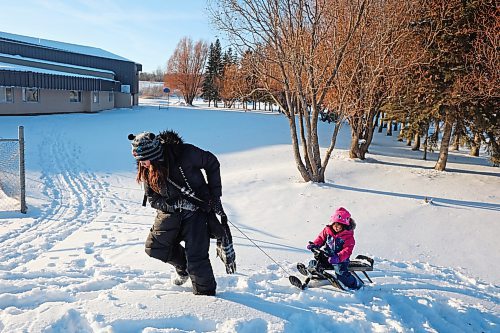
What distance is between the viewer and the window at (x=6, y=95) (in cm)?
2728

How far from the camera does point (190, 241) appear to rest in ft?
13.4

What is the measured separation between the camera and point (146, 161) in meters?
3.92

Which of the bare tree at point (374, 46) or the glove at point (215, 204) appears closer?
the glove at point (215, 204)

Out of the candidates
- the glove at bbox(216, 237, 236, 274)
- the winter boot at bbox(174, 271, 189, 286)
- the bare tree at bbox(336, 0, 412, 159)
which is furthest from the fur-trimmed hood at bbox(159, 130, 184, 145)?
the bare tree at bbox(336, 0, 412, 159)

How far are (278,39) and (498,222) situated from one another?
24.4 feet

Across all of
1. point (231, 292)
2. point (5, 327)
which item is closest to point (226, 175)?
point (231, 292)

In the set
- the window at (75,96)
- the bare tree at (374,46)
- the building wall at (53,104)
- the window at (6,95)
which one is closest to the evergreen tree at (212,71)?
the building wall at (53,104)

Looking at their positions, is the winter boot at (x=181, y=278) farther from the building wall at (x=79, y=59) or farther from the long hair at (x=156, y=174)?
the building wall at (x=79, y=59)

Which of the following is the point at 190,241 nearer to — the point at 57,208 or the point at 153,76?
the point at 57,208

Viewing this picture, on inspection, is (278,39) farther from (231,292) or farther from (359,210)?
(231,292)

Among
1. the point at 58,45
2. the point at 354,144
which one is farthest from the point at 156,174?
the point at 58,45

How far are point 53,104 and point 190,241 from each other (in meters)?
32.9

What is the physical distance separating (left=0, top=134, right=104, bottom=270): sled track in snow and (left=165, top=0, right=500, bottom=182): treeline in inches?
238

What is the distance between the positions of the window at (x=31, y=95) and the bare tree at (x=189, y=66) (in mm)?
33194
